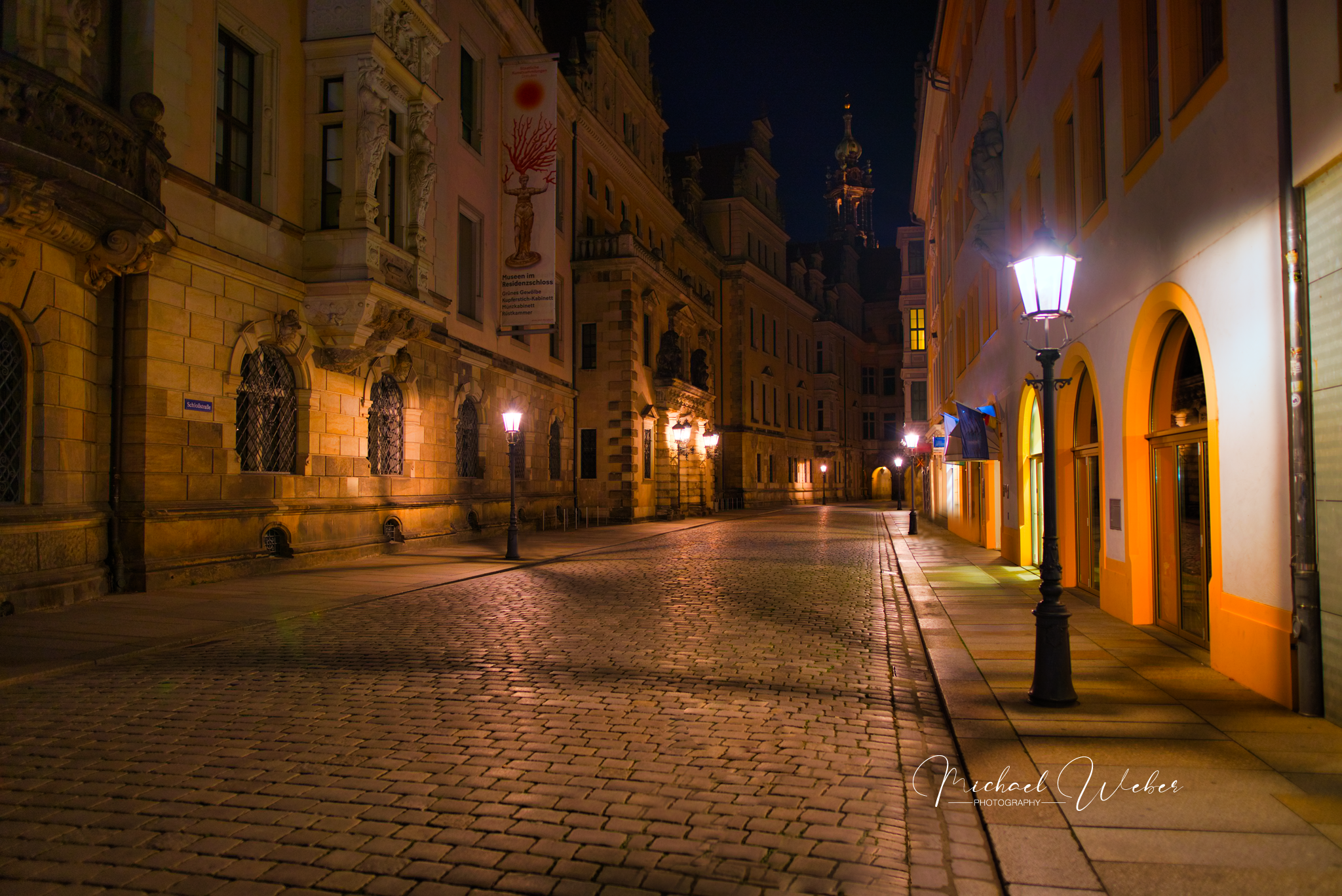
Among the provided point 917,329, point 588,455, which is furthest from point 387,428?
point 917,329

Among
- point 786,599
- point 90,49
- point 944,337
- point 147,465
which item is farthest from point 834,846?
point 944,337

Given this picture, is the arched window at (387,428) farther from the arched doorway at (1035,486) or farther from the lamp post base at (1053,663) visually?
the lamp post base at (1053,663)

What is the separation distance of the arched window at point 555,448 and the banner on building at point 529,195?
7.36 metres

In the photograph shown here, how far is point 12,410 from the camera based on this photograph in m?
11.9

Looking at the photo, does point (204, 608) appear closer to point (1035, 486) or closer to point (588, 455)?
point (1035, 486)

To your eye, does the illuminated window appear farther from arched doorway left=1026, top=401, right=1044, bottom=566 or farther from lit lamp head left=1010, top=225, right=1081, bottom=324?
lit lamp head left=1010, top=225, right=1081, bottom=324

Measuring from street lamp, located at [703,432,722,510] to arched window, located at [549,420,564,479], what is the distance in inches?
492

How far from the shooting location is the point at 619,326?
36.8m

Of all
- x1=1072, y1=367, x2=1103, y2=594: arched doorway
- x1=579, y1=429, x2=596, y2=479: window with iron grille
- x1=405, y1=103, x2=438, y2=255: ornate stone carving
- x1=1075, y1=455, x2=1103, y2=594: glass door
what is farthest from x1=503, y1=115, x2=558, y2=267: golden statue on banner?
x1=1075, y1=455, x2=1103, y2=594: glass door

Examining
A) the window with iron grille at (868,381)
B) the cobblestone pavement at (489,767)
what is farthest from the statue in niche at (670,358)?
the window with iron grille at (868,381)

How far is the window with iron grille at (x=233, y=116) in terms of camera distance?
16156 mm

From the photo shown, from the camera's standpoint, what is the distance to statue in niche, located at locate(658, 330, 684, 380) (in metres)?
40.6

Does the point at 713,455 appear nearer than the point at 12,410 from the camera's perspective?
No
